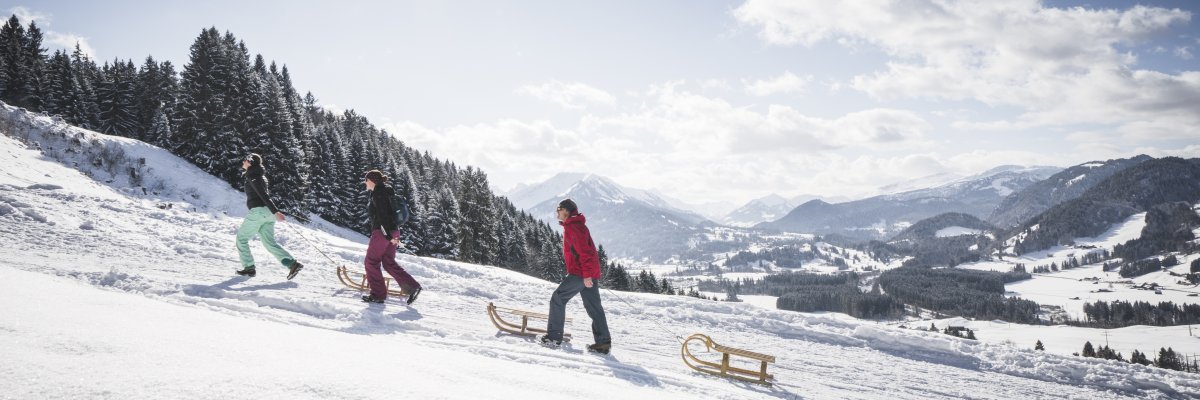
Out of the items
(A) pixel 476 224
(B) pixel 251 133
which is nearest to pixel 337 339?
(B) pixel 251 133

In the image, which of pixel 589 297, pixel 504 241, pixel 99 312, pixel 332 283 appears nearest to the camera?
pixel 99 312

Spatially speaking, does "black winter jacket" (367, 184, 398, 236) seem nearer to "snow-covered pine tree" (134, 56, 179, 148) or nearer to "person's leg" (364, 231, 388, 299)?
"person's leg" (364, 231, 388, 299)

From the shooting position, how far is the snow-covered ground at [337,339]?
3572 millimetres

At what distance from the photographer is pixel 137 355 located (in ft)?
12.0

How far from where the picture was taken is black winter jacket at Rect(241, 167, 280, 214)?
30.9ft

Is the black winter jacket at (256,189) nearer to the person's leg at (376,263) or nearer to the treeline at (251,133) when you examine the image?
the person's leg at (376,263)

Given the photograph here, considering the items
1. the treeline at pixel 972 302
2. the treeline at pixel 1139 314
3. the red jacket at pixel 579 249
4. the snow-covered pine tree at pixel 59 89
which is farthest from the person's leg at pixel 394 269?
the treeline at pixel 972 302

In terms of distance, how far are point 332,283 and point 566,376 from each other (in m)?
7.54

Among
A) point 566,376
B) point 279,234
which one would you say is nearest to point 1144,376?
point 566,376

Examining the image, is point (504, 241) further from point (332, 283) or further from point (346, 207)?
point (332, 283)

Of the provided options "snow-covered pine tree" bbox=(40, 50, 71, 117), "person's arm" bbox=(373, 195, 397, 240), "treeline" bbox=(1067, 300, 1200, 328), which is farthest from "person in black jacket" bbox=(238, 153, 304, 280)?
"treeline" bbox=(1067, 300, 1200, 328)

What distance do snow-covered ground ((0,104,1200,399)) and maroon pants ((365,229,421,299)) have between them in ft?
1.47

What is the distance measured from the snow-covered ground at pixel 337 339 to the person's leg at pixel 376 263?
44cm

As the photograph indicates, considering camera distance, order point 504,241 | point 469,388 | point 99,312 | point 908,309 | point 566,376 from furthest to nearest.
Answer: point 908,309 → point 504,241 → point 566,376 → point 99,312 → point 469,388
